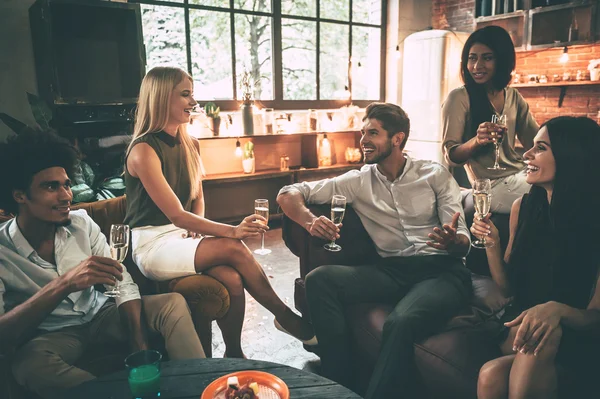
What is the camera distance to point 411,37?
5.96 metres

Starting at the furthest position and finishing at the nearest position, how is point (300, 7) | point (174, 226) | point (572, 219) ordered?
point (300, 7) → point (174, 226) → point (572, 219)

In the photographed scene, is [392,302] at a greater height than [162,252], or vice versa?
[162,252]

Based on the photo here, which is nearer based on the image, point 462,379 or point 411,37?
point 462,379

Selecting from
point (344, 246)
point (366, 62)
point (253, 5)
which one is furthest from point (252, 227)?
point (366, 62)

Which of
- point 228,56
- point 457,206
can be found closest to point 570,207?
point 457,206

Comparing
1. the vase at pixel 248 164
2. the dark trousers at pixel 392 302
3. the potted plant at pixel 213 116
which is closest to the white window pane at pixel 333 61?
the vase at pixel 248 164

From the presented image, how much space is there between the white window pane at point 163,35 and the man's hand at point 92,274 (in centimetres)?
360

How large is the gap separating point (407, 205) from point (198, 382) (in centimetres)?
134

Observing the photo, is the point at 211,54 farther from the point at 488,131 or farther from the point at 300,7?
the point at 488,131

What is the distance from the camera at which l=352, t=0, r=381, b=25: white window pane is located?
6086mm

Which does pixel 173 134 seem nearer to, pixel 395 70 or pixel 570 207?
pixel 570 207

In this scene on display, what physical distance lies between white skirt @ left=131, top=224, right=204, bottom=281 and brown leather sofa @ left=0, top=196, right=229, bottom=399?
2.1 inches

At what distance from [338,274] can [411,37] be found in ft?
15.9

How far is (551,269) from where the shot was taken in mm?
1536
